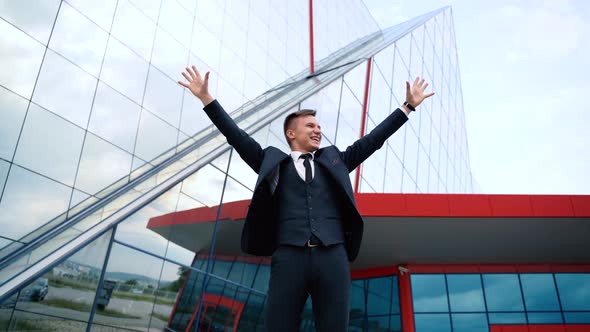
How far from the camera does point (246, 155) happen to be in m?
2.30

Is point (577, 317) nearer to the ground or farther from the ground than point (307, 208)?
farther from the ground

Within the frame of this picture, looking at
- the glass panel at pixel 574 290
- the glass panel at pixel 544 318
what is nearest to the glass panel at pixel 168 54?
the glass panel at pixel 544 318

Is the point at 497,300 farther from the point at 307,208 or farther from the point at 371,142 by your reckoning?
the point at 307,208

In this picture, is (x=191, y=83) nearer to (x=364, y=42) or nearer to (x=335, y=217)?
(x=335, y=217)

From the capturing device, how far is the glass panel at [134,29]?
8.13 metres

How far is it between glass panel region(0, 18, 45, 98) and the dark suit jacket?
554 cm

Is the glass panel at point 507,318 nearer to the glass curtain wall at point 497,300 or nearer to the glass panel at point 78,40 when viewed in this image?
the glass curtain wall at point 497,300

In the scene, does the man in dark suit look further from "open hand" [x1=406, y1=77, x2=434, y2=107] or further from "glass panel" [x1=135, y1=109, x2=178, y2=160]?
"glass panel" [x1=135, y1=109, x2=178, y2=160]

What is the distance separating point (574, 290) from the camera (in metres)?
12.5

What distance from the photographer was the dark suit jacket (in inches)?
82.7

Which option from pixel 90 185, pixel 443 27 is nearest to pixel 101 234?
pixel 90 185

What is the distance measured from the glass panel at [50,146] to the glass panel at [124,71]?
4.14 ft

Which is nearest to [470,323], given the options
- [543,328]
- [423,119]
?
[543,328]

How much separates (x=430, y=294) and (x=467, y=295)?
1147 millimetres
